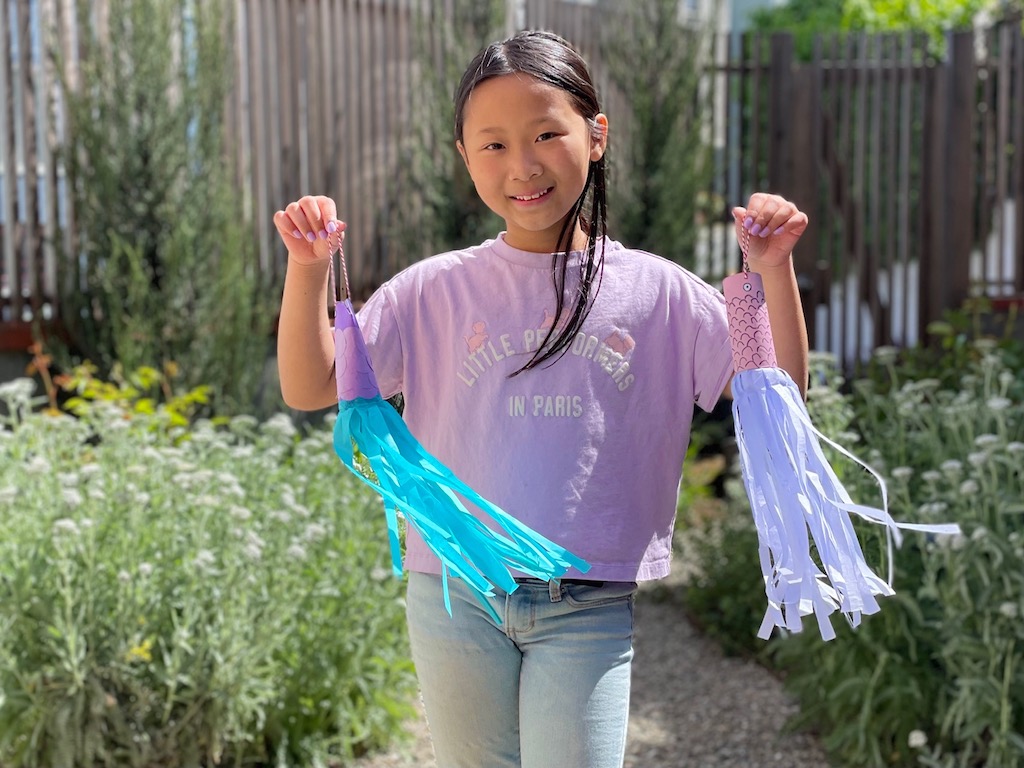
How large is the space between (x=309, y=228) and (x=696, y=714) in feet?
9.23

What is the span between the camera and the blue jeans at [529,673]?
1885 millimetres

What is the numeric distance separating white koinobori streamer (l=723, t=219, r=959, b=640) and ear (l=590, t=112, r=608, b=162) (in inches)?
12.0

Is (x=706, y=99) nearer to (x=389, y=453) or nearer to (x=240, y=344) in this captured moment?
(x=240, y=344)

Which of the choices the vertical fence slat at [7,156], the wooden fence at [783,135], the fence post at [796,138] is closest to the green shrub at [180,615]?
the vertical fence slat at [7,156]

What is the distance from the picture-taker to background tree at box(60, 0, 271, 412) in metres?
5.75

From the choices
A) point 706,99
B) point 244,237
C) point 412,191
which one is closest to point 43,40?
point 244,237

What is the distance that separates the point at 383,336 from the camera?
203 cm

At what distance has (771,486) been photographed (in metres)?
1.83

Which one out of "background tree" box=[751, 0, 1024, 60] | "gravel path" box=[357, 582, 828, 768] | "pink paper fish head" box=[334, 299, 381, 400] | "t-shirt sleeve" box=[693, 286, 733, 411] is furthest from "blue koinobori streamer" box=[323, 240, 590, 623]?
"background tree" box=[751, 0, 1024, 60]

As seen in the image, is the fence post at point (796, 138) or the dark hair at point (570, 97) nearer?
the dark hair at point (570, 97)

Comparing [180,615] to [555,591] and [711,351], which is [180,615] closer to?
[555,591]

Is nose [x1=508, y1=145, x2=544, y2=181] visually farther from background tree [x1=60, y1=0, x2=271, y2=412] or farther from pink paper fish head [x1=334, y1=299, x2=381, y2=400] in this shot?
background tree [x1=60, y1=0, x2=271, y2=412]

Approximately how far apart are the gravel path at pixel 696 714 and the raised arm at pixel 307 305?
1958mm

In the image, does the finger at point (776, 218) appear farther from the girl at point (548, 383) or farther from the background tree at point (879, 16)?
the background tree at point (879, 16)
